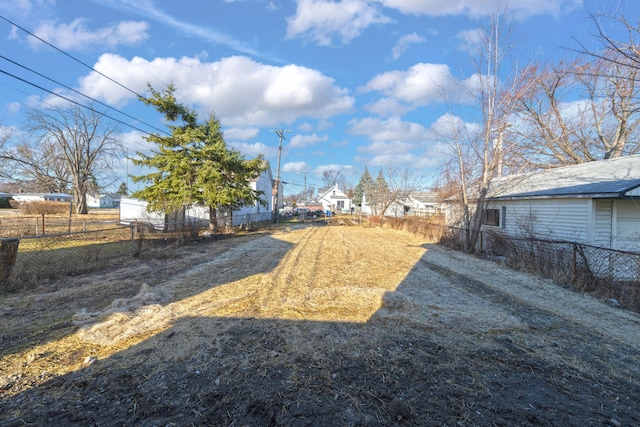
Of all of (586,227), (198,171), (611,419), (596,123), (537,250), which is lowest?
(611,419)

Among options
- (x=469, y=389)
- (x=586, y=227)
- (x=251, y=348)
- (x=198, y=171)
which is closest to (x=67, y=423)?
(x=251, y=348)

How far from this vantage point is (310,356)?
3164 mm

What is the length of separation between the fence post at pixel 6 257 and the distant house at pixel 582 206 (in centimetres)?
1396

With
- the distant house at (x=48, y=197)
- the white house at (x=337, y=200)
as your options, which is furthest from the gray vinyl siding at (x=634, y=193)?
the distant house at (x=48, y=197)

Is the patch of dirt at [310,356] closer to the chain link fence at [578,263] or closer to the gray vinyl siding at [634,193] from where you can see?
the chain link fence at [578,263]

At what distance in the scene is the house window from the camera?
14.0 meters

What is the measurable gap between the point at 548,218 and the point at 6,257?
14821 millimetres

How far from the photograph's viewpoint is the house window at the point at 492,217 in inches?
553

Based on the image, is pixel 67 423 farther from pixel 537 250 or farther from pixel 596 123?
pixel 596 123

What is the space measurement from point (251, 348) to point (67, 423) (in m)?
1.57

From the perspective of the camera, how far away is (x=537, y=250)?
8.73 m

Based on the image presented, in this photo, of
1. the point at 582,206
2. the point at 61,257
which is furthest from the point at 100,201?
the point at 582,206

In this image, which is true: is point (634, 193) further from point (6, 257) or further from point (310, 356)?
point (6, 257)

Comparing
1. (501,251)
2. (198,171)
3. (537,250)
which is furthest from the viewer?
(198,171)
